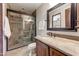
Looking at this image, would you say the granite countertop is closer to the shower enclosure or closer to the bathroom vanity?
the bathroom vanity

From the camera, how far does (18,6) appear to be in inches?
66.1

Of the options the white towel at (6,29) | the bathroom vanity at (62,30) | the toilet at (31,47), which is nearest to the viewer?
the bathroom vanity at (62,30)

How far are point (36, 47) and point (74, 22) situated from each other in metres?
0.78

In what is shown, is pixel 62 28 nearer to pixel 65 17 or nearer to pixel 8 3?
pixel 65 17

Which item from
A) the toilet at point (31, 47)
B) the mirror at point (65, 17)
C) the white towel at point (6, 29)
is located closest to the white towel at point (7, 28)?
the white towel at point (6, 29)

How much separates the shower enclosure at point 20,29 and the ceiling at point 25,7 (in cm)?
7

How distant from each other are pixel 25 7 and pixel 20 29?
1.15 ft

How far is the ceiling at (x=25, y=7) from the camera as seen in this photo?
1.67 metres

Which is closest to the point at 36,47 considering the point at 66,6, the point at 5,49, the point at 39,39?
the point at 39,39

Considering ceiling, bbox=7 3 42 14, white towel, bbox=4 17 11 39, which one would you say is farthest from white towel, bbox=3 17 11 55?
ceiling, bbox=7 3 42 14

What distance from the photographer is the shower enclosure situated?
1.70 meters

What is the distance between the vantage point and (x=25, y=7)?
1714 millimetres

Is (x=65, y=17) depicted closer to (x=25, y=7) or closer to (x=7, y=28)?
(x=25, y=7)

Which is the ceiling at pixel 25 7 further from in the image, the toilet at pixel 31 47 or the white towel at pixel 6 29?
the toilet at pixel 31 47
